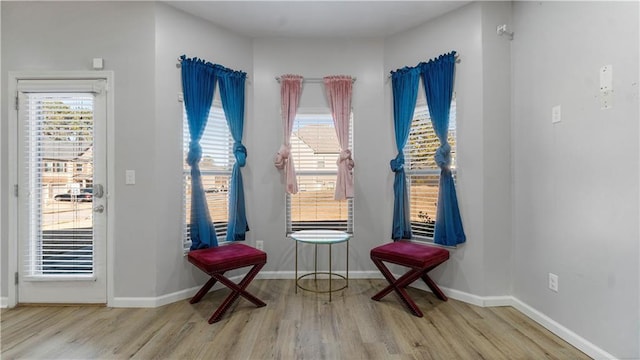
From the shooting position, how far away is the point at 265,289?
3047mm

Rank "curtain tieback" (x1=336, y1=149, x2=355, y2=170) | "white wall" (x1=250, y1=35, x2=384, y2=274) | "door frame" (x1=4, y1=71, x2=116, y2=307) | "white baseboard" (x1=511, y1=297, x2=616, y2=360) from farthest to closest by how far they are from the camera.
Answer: "white wall" (x1=250, y1=35, x2=384, y2=274) → "curtain tieback" (x1=336, y1=149, x2=355, y2=170) → "door frame" (x1=4, y1=71, x2=116, y2=307) → "white baseboard" (x1=511, y1=297, x2=616, y2=360)

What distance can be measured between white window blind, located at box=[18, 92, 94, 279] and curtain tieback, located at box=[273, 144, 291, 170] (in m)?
1.70

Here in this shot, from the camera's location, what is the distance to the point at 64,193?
2629 mm

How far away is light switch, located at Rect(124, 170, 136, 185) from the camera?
263 centimetres

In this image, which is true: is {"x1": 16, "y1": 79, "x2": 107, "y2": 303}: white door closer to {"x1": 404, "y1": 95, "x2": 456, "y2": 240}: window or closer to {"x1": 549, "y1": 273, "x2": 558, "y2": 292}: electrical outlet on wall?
{"x1": 404, "y1": 95, "x2": 456, "y2": 240}: window

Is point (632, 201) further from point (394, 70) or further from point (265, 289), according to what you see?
point (265, 289)

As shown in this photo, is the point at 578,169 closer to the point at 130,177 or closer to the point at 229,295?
the point at 229,295

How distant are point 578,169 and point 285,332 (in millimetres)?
2380

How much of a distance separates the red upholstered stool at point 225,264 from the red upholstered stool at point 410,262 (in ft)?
3.65

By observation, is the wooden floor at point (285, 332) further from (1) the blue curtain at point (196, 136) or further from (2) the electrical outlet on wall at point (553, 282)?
(1) the blue curtain at point (196, 136)

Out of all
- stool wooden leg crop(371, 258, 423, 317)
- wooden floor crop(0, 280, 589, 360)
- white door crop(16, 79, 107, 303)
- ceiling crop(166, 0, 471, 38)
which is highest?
ceiling crop(166, 0, 471, 38)

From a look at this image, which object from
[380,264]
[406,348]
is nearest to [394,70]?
[380,264]

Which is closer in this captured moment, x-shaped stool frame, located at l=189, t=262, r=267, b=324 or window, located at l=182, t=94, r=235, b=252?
x-shaped stool frame, located at l=189, t=262, r=267, b=324

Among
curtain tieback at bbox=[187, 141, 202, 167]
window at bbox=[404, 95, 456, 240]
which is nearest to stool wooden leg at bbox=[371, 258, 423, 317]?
window at bbox=[404, 95, 456, 240]
